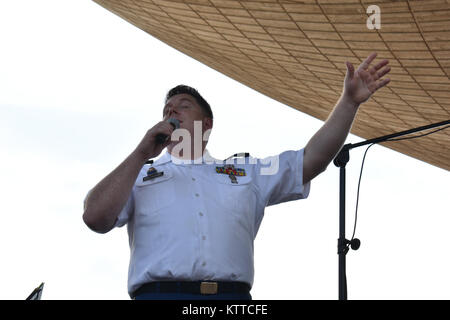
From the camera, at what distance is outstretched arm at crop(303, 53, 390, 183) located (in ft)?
6.19

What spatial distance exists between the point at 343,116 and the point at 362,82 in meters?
0.15

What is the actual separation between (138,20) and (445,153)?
25.6 ft

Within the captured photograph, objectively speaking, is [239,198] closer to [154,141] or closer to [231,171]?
[231,171]

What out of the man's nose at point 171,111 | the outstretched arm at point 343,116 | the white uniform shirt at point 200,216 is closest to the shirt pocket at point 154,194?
the white uniform shirt at point 200,216

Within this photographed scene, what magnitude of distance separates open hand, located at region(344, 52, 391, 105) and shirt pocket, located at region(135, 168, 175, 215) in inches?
28.0

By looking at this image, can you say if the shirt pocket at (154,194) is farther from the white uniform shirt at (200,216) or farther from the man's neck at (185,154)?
the man's neck at (185,154)

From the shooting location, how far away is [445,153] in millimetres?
12883

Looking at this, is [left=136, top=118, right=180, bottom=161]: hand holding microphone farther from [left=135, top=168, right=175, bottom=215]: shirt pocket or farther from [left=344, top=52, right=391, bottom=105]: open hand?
[left=344, top=52, right=391, bottom=105]: open hand

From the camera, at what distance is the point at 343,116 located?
74.3 inches

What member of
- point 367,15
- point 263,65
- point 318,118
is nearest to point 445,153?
point 318,118

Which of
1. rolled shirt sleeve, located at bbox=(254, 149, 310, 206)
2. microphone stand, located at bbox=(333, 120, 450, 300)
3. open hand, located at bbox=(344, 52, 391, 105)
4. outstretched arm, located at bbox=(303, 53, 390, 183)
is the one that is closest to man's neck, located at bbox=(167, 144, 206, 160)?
rolled shirt sleeve, located at bbox=(254, 149, 310, 206)

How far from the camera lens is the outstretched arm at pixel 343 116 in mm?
1887

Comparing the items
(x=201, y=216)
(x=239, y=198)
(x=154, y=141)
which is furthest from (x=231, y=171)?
(x=154, y=141)

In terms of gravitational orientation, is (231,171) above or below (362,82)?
below
